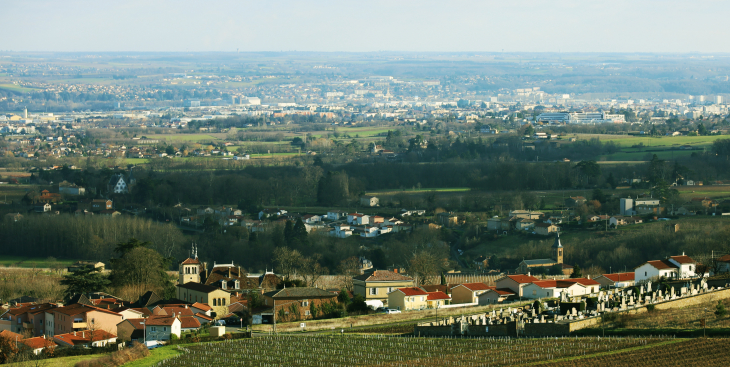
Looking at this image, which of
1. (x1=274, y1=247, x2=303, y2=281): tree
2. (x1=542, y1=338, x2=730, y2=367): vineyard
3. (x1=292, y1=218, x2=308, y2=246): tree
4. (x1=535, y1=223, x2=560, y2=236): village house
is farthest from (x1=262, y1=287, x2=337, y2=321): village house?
(x1=535, y1=223, x2=560, y2=236): village house

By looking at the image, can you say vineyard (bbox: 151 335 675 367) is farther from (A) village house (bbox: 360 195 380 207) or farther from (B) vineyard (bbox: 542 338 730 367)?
(A) village house (bbox: 360 195 380 207)

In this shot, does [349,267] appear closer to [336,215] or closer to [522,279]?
[522,279]

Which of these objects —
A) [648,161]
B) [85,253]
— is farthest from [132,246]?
[648,161]

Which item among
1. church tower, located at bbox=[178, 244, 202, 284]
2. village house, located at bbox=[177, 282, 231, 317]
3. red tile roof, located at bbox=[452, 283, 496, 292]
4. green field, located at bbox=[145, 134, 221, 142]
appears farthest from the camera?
green field, located at bbox=[145, 134, 221, 142]

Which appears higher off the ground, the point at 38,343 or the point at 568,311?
the point at 568,311

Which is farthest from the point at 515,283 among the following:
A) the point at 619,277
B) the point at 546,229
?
the point at 546,229

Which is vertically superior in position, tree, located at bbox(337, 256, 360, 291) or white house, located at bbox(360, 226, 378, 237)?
tree, located at bbox(337, 256, 360, 291)

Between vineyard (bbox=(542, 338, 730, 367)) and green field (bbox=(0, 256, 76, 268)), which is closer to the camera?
vineyard (bbox=(542, 338, 730, 367))
